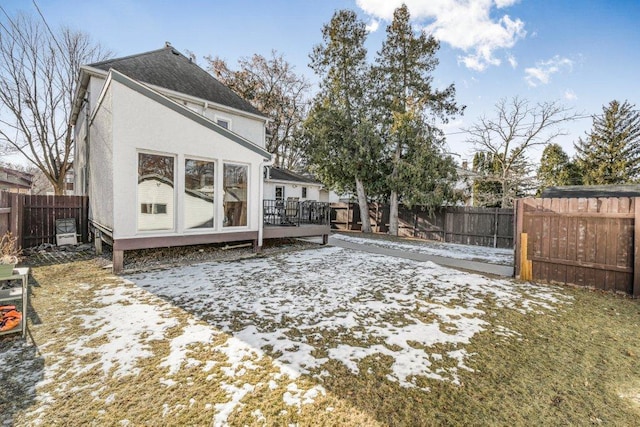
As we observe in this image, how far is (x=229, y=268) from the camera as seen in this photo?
6.87 m

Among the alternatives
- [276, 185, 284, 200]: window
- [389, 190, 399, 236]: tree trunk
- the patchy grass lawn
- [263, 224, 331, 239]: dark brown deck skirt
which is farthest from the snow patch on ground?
[276, 185, 284, 200]: window

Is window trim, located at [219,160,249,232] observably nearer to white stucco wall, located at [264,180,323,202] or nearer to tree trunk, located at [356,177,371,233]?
white stucco wall, located at [264,180,323,202]

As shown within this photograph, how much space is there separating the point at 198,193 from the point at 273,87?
19.0 meters

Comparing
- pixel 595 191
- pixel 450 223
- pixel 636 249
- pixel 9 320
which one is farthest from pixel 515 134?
pixel 9 320

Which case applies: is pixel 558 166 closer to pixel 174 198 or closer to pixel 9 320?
pixel 174 198

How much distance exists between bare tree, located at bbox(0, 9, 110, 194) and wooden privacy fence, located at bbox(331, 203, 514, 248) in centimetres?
1667

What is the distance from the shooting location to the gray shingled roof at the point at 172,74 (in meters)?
10.6

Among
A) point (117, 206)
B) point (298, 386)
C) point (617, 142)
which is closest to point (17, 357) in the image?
point (298, 386)

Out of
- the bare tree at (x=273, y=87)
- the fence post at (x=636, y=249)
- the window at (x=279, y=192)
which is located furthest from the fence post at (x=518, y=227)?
the bare tree at (x=273, y=87)

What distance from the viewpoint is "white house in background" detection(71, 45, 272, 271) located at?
607 centimetres

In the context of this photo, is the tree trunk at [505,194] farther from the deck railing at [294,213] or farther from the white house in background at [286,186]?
the deck railing at [294,213]

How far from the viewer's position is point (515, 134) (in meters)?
17.3

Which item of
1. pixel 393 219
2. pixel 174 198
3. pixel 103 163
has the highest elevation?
pixel 103 163

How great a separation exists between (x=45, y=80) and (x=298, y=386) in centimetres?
2070
